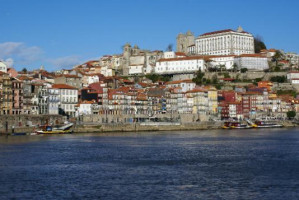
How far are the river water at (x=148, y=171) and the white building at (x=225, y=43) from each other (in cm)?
7591

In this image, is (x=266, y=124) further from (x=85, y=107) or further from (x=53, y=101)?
(x=53, y=101)

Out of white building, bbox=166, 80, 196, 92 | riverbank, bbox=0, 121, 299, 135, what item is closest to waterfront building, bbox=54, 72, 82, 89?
white building, bbox=166, 80, 196, 92

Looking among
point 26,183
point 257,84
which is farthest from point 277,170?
point 257,84

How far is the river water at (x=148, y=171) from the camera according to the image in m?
26.8

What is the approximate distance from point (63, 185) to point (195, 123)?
190 feet

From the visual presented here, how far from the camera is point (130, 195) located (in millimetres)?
26156

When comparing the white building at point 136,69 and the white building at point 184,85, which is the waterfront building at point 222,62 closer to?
the white building at point 136,69

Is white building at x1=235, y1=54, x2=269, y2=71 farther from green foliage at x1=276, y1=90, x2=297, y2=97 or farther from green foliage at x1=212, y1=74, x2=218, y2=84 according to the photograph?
green foliage at x1=276, y1=90, x2=297, y2=97

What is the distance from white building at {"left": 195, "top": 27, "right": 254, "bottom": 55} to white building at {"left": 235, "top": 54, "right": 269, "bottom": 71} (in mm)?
7176

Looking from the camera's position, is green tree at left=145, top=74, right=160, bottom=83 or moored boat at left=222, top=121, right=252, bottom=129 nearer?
moored boat at left=222, top=121, right=252, bottom=129

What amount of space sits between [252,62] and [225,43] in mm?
10032

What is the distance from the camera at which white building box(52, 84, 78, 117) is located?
3305 inches

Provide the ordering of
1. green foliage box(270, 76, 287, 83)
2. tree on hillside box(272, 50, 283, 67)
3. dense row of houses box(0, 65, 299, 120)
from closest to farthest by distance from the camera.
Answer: dense row of houses box(0, 65, 299, 120), green foliage box(270, 76, 287, 83), tree on hillside box(272, 50, 283, 67)

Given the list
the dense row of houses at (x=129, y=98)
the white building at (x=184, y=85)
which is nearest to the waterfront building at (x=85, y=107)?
the dense row of houses at (x=129, y=98)
